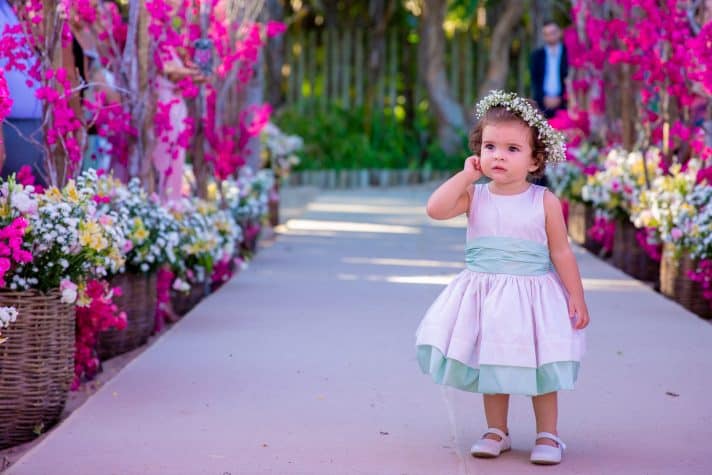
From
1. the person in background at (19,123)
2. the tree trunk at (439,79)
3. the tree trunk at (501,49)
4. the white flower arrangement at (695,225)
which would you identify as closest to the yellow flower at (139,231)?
the person in background at (19,123)

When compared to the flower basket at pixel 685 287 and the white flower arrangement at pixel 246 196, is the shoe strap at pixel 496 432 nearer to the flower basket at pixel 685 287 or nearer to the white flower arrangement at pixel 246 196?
the flower basket at pixel 685 287

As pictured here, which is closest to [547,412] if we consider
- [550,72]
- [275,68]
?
[550,72]

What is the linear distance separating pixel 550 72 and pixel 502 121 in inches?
383

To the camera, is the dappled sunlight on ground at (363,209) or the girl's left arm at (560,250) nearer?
the girl's left arm at (560,250)

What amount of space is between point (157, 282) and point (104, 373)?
3.44ft

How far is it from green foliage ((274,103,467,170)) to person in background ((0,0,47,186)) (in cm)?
1381

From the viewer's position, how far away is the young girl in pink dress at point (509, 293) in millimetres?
4719

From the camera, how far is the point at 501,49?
22.4m

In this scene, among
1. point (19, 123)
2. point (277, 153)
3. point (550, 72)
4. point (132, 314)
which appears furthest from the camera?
point (277, 153)

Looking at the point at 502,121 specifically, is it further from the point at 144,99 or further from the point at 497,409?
the point at 144,99

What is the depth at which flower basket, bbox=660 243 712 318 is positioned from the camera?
8.58 meters

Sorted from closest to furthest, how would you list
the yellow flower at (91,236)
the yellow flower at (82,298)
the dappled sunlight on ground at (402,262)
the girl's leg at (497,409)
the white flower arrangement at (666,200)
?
the girl's leg at (497,409)
the yellow flower at (91,236)
the yellow flower at (82,298)
the white flower arrangement at (666,200)
the dappled sunlight on ground at (402,262)

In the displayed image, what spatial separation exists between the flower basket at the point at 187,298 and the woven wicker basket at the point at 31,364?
2.91 metres

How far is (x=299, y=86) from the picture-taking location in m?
24.0
